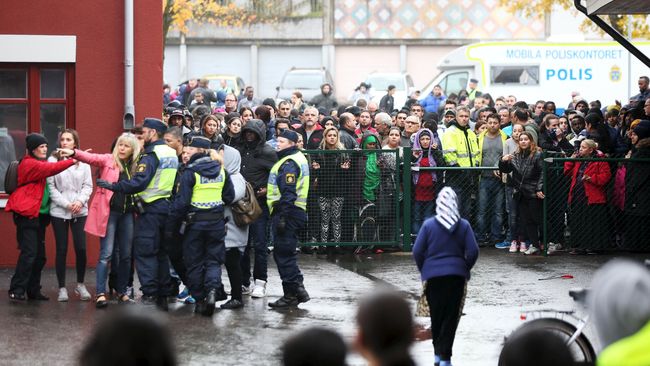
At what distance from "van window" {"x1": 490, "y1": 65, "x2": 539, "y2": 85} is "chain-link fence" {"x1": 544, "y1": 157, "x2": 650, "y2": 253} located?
1487cm

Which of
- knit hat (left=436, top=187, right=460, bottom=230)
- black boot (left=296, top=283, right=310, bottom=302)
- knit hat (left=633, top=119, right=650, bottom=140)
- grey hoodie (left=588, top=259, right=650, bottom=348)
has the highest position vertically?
knit hat (left=633, top=119, right=650, bottom=140)

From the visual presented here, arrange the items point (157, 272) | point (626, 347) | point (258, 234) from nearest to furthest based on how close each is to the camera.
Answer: point (626, 347), point (157, 272), point (258, 234)

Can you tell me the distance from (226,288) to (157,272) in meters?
1.64

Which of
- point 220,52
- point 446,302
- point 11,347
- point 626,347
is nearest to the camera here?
point 626,347

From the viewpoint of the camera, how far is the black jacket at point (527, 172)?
1631 cm

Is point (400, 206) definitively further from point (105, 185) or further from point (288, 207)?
point (105, 185)

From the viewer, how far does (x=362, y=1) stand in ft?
155

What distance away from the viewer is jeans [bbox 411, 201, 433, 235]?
16.7 m

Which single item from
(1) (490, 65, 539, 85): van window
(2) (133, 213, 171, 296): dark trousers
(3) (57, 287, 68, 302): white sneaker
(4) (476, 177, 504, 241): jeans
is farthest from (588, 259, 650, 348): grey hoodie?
(1) (490, 65, 539, 85): van window

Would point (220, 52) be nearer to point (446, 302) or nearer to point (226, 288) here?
point (226, 288)

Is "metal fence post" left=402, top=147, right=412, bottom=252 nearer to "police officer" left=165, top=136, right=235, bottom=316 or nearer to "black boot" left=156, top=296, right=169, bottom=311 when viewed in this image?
"police officer" left=165, top=136, right=235, bottom=316

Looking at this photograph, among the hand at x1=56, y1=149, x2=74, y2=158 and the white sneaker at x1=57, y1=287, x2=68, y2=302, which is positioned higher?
the hand at x1=56, y1=149, x2=74, y2=158

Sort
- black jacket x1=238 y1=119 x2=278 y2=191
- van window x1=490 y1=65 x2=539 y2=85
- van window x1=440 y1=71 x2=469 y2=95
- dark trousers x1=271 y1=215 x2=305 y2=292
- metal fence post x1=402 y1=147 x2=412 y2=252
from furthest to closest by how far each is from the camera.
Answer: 1. van window x1=440 y1=71 x2=469 y2=95
2. van window x1=490 y1=65 x2=539 y2=85
3. metal fence post x1=402 y1=147 x2=412 y2=252
4. black jacket x1=238 y1=119 x2=278 y2=191
5. dark trousers x1=271 y1=215 x2=305 y2=292

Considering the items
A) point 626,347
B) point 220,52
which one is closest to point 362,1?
point 220,52
